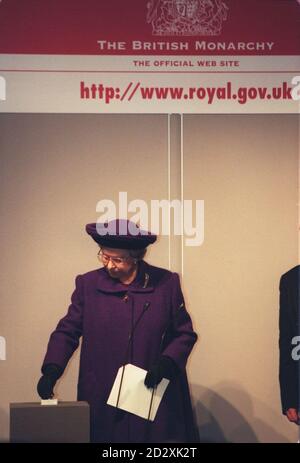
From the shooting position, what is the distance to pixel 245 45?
4531 millimetres

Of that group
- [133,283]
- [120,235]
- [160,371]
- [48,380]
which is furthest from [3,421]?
[120,235]

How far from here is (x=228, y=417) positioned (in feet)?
14.7

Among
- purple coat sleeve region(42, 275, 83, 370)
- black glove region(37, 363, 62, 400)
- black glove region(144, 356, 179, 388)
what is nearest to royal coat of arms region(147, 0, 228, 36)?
purple coat sleeve region(42, 275, 83, 370)

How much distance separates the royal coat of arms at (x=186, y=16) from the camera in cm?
452

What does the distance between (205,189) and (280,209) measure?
393 mm

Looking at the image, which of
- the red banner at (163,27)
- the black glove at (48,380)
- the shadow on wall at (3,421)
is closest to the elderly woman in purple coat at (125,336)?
the black glove at (48,380)

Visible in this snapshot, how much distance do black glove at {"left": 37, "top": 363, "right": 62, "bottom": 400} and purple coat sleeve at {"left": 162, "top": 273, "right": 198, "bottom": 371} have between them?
20.8 inches

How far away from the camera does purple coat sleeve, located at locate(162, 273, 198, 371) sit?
4359 mm

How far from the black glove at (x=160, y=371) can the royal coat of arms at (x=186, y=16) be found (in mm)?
1638

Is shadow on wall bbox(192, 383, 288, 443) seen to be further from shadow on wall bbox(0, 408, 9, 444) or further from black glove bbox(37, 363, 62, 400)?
shadow on wall bbox(0, 408, 9, 444)

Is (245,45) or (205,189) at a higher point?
(245,45)
